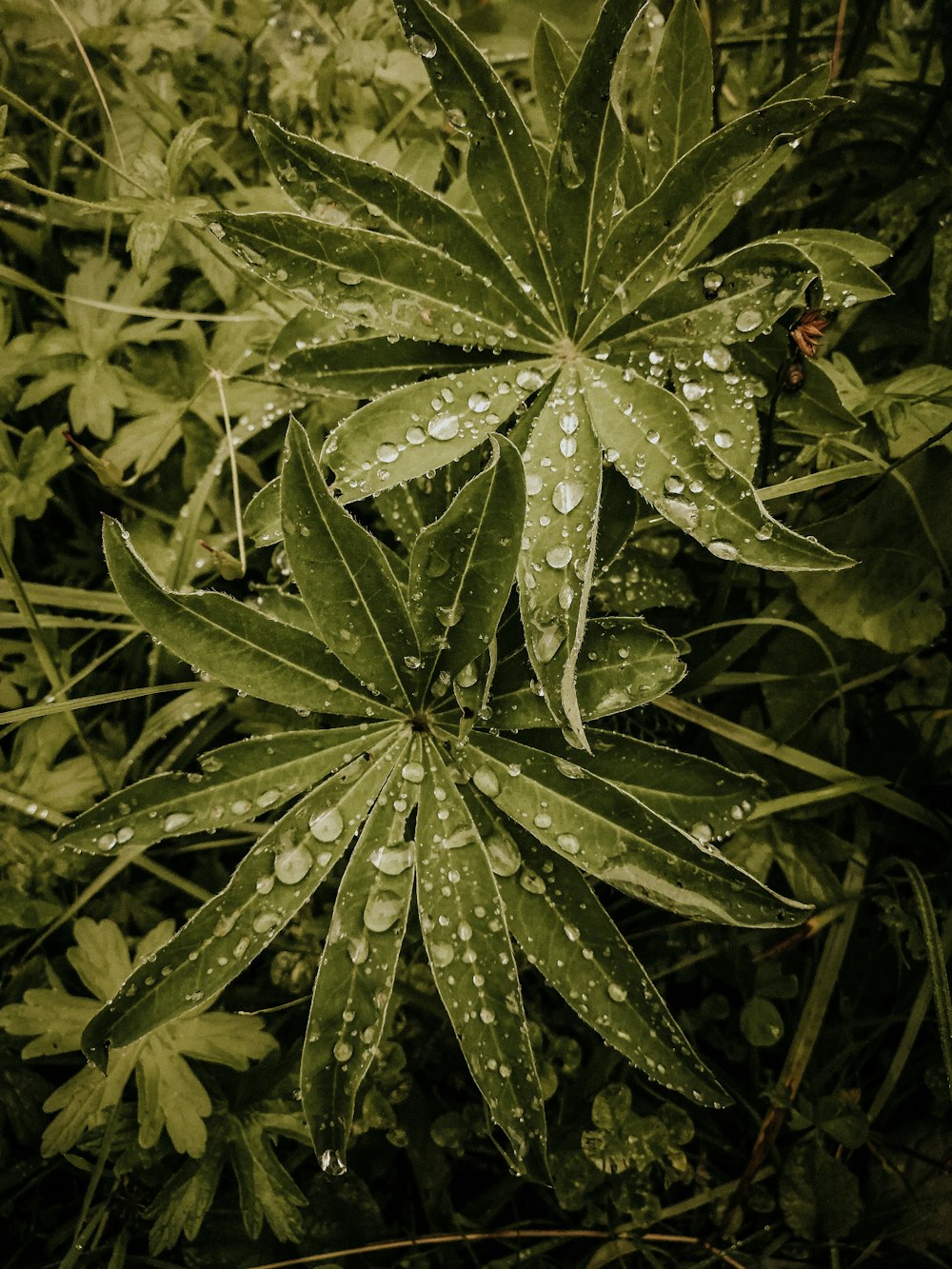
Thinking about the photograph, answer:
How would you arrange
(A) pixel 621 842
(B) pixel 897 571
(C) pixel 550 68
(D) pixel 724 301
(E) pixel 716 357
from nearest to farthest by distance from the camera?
1. (A) pixel 621 842
2. (D) pixel 724 301
3. (E) pixel 716 357
4. (C) pixel 550 68
5. (B) pixel 897 571

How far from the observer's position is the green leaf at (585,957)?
3.88 feet

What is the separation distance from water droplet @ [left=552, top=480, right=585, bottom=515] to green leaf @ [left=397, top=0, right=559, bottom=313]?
39 cm

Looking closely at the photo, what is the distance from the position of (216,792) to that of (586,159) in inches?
48.3

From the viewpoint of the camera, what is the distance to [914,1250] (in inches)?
63.5

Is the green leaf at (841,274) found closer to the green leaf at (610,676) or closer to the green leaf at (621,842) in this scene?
the green leaf at (610,676)

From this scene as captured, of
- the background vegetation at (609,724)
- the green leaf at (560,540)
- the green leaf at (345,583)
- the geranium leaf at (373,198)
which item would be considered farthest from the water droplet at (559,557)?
the geranium leaf at (373,198)

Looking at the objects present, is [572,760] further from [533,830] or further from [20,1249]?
[20,1249]

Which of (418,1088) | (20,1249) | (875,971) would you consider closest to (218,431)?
(418,1088)

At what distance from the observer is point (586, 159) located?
4.38 feet

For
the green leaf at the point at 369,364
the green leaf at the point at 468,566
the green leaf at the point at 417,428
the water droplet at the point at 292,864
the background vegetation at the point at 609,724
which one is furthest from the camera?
the background vegetation at the point at 609,724

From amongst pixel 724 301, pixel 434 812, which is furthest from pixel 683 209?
pixel 434 812

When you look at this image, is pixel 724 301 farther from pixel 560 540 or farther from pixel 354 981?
pixel 354 981

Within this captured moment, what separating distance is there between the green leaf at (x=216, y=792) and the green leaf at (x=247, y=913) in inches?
1.8

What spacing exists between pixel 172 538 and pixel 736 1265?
6.57 feet
